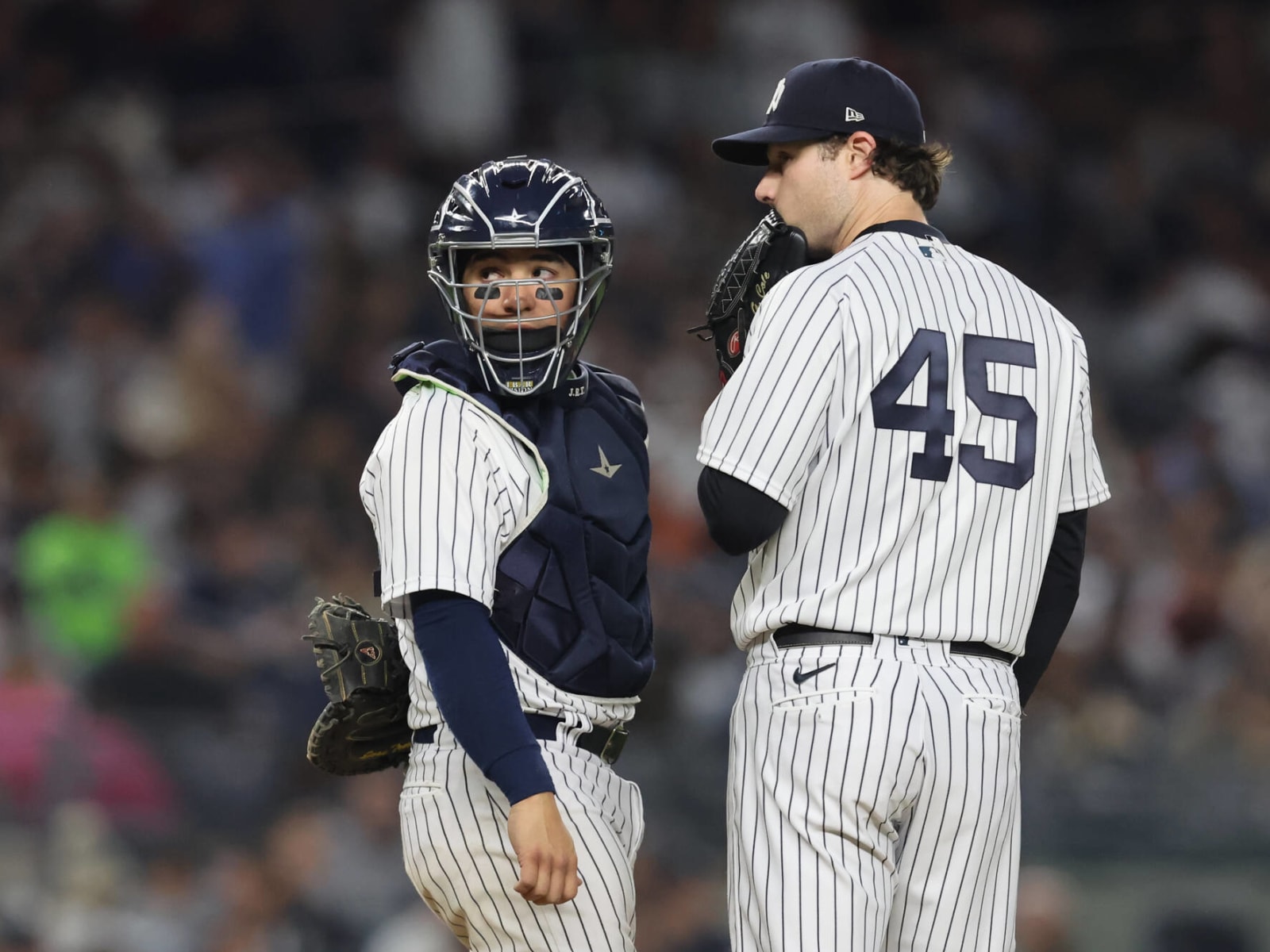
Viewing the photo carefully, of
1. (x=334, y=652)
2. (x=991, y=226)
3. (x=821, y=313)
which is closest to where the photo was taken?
(x=821, y=313)

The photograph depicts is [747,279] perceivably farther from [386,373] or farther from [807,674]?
[386,373]

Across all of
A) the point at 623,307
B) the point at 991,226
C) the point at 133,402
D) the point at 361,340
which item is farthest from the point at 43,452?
the point at 991,226

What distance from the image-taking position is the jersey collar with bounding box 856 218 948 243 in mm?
3018

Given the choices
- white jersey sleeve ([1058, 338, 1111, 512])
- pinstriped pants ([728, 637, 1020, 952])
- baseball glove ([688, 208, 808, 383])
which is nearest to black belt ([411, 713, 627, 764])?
pinstriped pants ([728, 637, 1020, 952])

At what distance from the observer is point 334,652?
3.09 meters

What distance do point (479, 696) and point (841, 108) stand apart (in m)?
1.13

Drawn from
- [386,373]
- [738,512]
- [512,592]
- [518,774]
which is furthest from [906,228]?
[386,373]

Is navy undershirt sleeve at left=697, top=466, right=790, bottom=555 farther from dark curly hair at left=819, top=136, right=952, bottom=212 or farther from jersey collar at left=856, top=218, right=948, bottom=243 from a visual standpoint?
dark curly hair at left=819, top=136, right=952, bottom=212

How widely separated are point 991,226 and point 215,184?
383cm

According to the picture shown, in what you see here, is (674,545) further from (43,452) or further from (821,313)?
(821,313)

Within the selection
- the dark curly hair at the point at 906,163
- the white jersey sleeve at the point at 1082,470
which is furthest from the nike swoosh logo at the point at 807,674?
the dark curly hair at the point at 906,163

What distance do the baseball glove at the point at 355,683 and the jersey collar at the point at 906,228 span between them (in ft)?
3.42

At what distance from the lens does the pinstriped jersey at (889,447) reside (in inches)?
110

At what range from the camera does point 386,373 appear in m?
8.20
